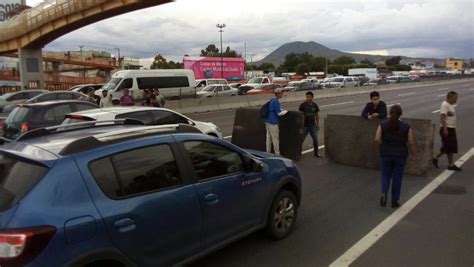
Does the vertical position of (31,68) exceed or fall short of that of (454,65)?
it falls short

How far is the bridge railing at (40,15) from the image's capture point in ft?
114

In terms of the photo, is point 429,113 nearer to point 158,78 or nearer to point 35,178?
point 158,78

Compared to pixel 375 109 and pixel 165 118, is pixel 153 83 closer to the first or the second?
pixel 165 118

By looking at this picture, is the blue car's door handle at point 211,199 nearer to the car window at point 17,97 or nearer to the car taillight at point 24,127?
the car taillight at point 24,127

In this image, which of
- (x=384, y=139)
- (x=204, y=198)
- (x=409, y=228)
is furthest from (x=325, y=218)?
(x=204, y=198)

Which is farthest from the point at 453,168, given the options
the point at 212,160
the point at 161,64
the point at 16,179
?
the point at 161,64

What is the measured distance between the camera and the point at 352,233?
5.45 metres

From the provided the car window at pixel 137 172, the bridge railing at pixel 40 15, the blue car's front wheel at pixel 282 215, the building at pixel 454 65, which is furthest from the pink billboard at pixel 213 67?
the building at pixel 454 65

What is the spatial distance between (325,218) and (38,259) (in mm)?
4098

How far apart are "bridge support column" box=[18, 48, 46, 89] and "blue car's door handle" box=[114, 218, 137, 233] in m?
37.6

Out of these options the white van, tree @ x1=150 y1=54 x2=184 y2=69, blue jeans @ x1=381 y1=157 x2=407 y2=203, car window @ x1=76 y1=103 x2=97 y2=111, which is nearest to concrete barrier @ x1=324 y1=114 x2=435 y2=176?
blue jeans @ x1=381 y1=157 x2=407 y2=203

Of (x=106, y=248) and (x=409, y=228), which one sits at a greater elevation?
(x=106, y=248)

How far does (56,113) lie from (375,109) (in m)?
7.51

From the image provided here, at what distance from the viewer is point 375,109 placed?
9.03 metres
